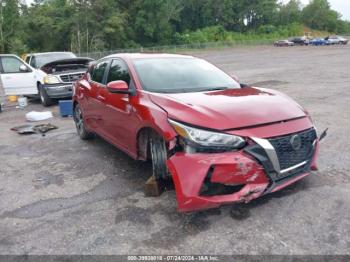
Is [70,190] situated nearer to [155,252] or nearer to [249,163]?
[155,252]

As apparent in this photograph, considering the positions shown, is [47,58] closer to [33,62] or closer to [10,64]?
[33,62]

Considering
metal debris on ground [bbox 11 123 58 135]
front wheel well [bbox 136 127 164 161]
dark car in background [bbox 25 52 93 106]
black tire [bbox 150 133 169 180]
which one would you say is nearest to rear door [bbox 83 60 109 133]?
front wheel well [bbox 136 127 164 161]

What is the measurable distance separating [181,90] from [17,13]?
55646mm

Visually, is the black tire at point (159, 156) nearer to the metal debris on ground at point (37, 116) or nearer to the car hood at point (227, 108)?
the car hood at point (227, 108)

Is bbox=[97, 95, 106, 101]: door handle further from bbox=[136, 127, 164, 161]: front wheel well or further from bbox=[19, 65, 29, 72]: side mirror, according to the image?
bbox=[19, 65, 29, 72]: side mirror

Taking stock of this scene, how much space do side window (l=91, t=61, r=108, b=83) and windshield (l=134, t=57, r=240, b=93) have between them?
996 mm

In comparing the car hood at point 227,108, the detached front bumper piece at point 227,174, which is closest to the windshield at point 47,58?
the car hood at point 227,108

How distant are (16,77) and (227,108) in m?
10.2

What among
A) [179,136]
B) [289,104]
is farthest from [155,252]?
[289,104]

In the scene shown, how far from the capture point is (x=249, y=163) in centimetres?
337

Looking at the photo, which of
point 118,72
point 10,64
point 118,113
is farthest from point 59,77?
point 118,113

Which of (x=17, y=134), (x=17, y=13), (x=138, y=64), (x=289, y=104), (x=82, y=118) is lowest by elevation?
(x=17, y=134)

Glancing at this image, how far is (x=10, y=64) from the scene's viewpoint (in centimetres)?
1228

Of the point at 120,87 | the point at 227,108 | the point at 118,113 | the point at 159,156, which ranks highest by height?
the point at 120,87
